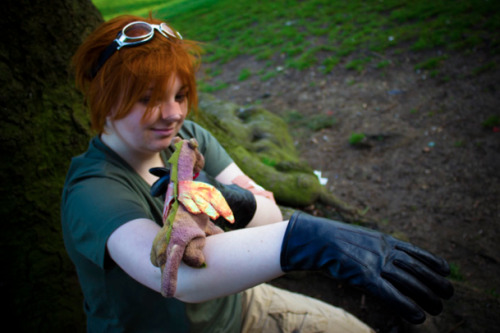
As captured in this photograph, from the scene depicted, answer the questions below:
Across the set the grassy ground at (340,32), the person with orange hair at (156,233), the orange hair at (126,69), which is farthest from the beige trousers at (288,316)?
the grassy ground at (340,32)

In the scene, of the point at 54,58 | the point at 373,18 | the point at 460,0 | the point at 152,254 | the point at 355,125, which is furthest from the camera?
the point at 373,18

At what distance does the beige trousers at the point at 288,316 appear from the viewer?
163cm

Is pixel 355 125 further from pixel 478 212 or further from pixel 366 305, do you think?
pixel 366 305

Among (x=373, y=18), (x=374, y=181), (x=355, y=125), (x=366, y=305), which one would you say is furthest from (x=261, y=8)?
(x=366, y=305)

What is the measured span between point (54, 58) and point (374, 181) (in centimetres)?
342

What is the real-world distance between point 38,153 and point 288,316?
1.71 meters

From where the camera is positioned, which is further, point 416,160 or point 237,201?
point 416,160

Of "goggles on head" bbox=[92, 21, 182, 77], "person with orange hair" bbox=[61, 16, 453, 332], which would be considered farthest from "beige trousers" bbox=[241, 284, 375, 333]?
"goggles on head" bbox=[92, 21, 182, 77]

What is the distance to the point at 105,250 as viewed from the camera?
1.07m

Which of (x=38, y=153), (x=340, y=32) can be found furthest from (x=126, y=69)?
(x=340, y=32)

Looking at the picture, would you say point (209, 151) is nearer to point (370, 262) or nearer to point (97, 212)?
point (97, 212)

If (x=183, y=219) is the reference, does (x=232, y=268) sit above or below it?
below

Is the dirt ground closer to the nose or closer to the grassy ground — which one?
the grassy ground

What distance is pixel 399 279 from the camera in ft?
3.16
